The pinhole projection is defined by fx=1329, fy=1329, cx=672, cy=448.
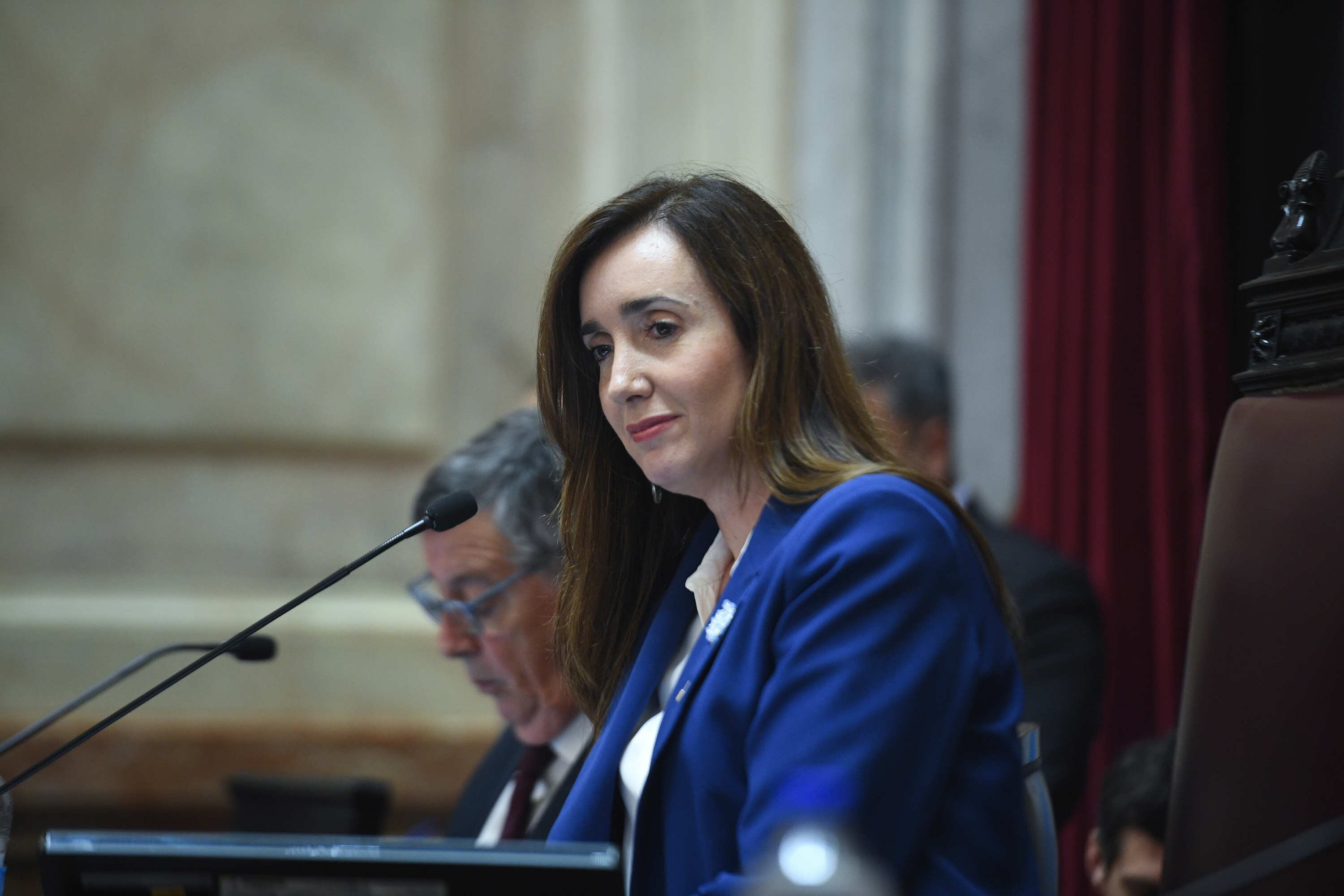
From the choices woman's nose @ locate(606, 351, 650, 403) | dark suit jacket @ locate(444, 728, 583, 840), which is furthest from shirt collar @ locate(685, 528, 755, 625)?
dark suit jacket @ locate(444, 728, 583, 840)

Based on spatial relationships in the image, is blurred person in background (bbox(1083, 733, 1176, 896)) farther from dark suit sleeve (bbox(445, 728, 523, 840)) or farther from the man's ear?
dark suit sleeve (bbox(445, 728, 523, 840))

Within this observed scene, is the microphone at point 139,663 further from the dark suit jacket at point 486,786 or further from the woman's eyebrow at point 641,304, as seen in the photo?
the woman's eyebrow at point 641,304

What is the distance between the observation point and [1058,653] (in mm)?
2834

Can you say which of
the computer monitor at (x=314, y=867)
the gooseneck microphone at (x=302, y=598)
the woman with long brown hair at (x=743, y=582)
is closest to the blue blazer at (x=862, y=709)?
the woman with long brown hair at (x=743, y=582)

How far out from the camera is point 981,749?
146cm

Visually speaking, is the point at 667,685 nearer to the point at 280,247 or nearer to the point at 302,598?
the point at 302,598

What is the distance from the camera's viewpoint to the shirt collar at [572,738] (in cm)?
220

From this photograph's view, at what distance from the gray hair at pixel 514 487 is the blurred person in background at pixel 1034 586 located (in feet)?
2.02

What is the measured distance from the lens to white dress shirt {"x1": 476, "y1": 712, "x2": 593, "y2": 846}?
2.20 meters

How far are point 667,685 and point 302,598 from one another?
1.64 feet

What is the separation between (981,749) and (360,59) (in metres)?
3.29

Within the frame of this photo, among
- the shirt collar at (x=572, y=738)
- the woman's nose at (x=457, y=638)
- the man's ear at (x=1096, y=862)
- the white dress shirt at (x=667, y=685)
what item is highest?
the white dress shirt at (x=667, y=685)

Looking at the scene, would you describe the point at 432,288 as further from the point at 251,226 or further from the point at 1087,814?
the point at 1087,814

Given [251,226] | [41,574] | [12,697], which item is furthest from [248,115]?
[12,697]
